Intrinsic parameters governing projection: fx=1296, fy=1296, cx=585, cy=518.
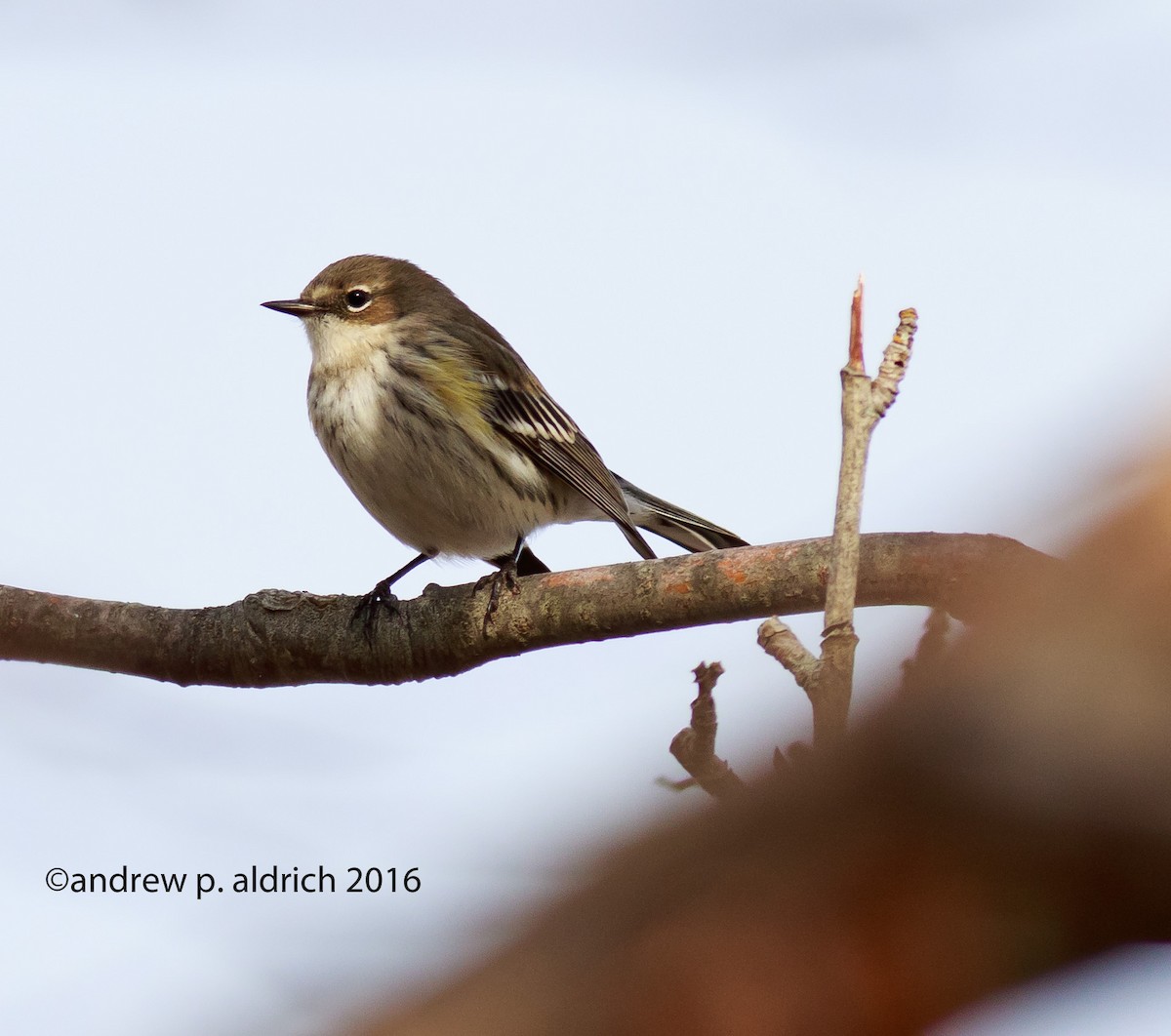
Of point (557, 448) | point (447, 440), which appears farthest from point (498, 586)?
point (557, 448)

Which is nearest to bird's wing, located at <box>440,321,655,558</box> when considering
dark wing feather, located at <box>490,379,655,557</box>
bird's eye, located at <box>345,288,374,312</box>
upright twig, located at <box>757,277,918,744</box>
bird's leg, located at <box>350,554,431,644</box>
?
dark wing feather, located at <box>490,379,655,557</box>

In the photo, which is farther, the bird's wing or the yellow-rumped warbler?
the bird's wing

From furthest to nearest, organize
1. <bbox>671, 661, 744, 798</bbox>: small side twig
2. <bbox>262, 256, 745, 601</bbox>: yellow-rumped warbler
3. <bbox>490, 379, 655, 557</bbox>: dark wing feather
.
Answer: <bbox>490, 379, 655, 557</bbox>: dark wing feather
<bbox>262, 256, 745, 601</bbox>: yellow-rumped warbler
<bbox>671, 661, 744, 798</bbox>: small side twig

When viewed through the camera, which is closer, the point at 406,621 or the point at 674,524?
the point at 406,621

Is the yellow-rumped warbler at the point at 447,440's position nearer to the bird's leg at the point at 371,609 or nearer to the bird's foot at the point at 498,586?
the bird's leg at the point at 371,609

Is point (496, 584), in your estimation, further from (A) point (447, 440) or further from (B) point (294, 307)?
(B) point (294, 307)

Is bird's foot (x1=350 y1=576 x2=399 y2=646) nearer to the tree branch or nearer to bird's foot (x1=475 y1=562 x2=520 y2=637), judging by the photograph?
the tree branch

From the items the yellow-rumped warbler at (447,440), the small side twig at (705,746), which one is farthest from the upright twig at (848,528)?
the yellow-rumped warbler at (447,440)
